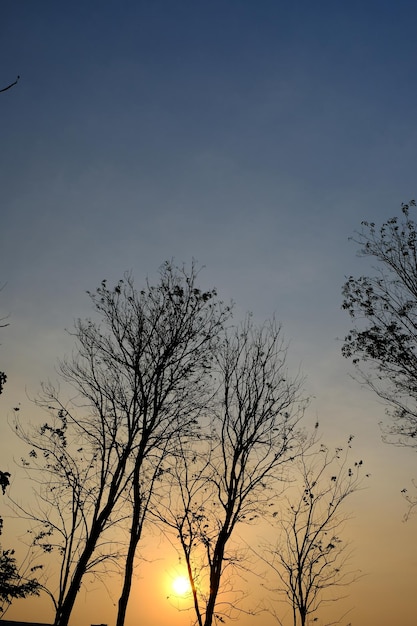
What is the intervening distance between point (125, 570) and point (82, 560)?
1221 millimetres

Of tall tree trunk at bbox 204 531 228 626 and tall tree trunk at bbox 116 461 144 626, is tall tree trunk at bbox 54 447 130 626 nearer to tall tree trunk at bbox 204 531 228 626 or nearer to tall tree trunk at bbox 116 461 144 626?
tall tree trunk at bbox 116 461 144 626

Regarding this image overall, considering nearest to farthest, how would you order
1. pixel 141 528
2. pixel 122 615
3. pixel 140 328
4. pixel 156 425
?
pixel 122 615 < pixel 141 528 < pixel 156 425 < pixel 140 328

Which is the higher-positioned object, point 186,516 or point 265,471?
point 265,471

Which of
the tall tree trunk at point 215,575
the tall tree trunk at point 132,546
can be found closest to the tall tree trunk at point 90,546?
the tall tree trunk at point 132,546

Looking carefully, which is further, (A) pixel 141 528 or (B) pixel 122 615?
(A) pixel 141 528

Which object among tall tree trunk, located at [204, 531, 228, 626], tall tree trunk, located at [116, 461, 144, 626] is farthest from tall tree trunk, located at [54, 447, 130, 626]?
tall tree trunk, located at [204, 531, 228, 626]

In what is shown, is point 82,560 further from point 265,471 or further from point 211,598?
point 265,471

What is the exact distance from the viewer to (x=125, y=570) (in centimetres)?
1332

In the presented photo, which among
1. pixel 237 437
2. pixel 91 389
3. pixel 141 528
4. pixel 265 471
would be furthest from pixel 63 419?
pixel 265 471

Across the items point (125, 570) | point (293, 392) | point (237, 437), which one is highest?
point (293, 392)

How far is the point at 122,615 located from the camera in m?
12.7

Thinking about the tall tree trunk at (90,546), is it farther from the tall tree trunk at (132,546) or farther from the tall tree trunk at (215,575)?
the tall tree trunk at (215,575)

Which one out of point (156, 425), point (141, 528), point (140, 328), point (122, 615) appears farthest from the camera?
point (140, 328)

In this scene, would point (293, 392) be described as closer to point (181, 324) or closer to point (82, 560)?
point (181, 324)
